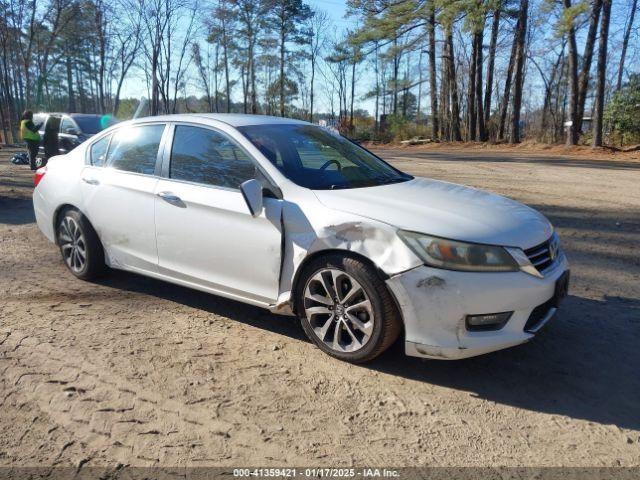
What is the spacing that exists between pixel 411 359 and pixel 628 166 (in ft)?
54.0

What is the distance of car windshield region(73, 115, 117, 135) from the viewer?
15773 millimetres

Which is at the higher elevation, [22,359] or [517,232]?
[517,232]

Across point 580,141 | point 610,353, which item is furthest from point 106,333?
point 580,141

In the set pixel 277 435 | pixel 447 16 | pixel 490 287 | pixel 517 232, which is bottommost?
pixel 277 435

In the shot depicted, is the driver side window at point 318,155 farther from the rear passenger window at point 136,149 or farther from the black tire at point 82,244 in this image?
the black tire at point 82,244

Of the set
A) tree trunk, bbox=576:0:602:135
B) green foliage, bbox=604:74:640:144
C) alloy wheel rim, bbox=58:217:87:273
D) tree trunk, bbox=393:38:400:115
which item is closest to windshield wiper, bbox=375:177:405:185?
alloy wheel rim, bbox=58:217:87:273

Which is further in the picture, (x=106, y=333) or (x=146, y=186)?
(x=146, y=186)

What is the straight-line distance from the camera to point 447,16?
23312 millimetres

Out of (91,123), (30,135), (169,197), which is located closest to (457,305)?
(169,197)

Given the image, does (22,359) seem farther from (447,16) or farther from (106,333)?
(447,16)

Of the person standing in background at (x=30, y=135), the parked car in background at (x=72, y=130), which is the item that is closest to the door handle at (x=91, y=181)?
the parked car in background at (x=72, y=130)

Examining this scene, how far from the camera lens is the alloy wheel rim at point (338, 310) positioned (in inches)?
127

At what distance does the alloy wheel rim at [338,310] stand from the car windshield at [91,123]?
14.3 m

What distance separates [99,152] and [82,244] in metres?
0.86
